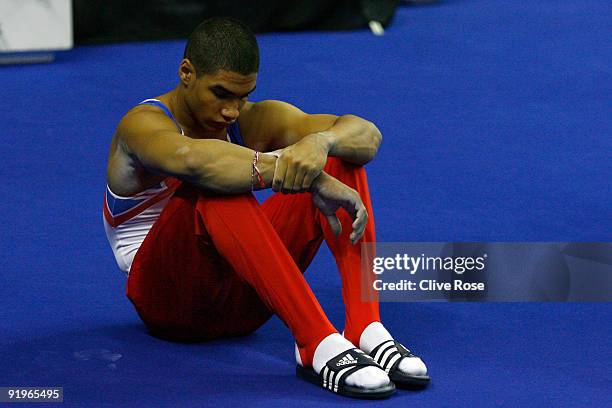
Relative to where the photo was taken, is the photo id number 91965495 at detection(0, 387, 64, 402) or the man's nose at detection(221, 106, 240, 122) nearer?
the photo id number 91965495 at detection(0, 387, 64, 402)

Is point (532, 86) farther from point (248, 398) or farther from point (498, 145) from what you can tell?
point (248, 398)

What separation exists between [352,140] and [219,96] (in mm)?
361

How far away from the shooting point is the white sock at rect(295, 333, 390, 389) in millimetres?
3016

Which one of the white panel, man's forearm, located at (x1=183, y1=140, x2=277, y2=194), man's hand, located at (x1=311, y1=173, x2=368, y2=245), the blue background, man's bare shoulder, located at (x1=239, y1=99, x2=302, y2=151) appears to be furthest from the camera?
the white panel

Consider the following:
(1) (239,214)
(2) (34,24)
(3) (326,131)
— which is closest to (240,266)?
(1) (239,214)

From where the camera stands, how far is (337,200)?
10.1ft

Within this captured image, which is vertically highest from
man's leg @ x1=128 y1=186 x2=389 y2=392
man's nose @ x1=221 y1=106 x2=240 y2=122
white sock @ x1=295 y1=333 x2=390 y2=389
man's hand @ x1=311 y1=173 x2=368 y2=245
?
man's nose @ x1=221 y1=106 x2=240 y2=122

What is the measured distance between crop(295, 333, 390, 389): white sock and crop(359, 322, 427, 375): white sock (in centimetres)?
8

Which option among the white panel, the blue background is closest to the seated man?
the blue background

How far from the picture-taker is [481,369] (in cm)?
326

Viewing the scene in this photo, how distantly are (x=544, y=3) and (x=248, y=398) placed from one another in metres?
6.31

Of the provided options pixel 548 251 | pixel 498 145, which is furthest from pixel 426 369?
pixel 498 145

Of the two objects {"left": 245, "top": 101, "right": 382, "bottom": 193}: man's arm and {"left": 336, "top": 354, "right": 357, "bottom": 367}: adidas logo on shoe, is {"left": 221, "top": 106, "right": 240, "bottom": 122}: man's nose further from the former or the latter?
{"left": 336, "top": 354, "right": 357, "bottom": 367}: adidas logo on shoe

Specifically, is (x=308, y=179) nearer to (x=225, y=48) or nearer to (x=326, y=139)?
(x=326, y=139)
